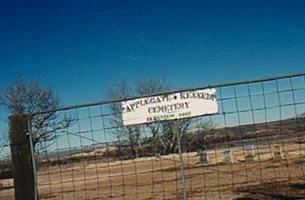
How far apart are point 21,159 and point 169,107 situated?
2.14 metres

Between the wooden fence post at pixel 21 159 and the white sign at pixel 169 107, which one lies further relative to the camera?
the wooden fence post at pixel 21 159

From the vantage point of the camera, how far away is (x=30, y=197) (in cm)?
734

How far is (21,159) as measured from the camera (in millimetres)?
7363

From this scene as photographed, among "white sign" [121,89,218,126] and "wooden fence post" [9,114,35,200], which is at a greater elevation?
"white sign" [121,89,218,126]

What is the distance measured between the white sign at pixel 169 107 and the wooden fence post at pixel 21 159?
141 cm

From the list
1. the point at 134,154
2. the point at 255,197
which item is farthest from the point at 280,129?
the point at 134,154

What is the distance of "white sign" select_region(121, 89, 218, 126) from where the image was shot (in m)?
7.18

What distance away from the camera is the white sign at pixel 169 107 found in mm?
7180

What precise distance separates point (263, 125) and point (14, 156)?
4.09 m

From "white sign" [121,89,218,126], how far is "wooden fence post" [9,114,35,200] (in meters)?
1.41

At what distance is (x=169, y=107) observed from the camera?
23.9 ft

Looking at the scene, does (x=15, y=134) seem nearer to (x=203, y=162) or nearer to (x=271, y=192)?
(x=271, y=192)

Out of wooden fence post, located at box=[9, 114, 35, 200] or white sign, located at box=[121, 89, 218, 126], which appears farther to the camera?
wooden fence post, located at box=[9, 114, 35, 200]

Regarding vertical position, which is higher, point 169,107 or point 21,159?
point 169,107
